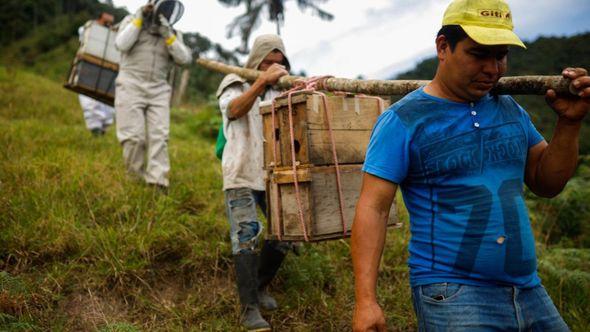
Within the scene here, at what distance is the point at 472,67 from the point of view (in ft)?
6.22

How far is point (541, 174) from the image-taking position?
6.91 ft

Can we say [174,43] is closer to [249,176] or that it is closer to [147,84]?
[147,84]

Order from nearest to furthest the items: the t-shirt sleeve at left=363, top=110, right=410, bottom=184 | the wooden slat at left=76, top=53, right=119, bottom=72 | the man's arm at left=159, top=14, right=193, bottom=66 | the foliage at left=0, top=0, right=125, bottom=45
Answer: the t-shirt sleeve at left=363, top=110, right=410, bottom=184 < the man's arm at left=159, top=14, right=193, bottom=66 < the wooden slat at left=76, top=53, right=119, bottom=72 < the foliage at left=0, top=0, right=125, bottom=45

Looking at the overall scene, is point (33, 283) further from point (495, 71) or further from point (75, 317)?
point (495, 71)

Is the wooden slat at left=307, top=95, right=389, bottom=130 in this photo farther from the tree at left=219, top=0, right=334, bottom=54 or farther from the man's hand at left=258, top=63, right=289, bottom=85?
the tree at left=219, top=0, right=334, bottom=54

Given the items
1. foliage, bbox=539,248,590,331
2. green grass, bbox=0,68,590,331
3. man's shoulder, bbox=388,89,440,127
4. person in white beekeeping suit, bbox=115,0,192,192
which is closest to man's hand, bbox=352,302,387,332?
man's shoulder, bbox=388,89,440,127

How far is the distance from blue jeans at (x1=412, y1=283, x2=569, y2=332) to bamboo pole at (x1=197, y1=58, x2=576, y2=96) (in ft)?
2.70

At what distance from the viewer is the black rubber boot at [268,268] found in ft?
12.2

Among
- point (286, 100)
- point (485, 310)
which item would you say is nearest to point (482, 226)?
point (485, 310)

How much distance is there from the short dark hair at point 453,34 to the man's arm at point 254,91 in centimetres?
153

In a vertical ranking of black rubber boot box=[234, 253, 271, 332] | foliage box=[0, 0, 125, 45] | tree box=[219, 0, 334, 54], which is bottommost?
black rubber boot box=[234, 253, 271, 332]

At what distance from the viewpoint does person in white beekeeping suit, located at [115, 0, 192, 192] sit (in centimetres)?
549

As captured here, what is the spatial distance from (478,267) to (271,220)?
1.44 meters

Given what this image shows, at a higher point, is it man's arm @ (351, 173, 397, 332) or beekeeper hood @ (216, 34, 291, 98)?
Result: beekeeper hood @ (216, 34, 291, 98)
